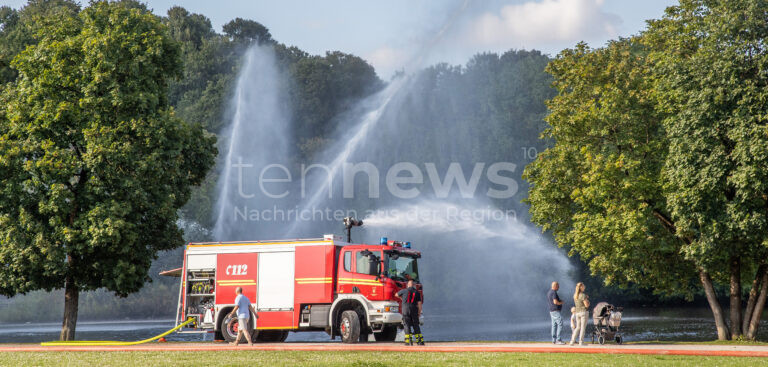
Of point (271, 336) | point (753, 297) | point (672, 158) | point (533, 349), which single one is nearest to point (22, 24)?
point (271, 336)

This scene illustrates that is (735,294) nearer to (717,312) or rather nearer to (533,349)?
(717,312)

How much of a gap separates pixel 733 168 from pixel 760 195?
4.67ft

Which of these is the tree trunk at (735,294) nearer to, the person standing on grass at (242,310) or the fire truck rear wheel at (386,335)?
the fire truck rear wheel at (386,335)

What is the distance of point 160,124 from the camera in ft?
104

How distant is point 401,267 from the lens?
85.0ft

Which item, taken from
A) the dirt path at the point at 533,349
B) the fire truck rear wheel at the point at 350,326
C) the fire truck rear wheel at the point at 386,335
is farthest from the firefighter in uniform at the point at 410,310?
the fire truck rear wheel at the point at 386,335

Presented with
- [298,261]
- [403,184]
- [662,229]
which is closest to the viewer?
[298,261]

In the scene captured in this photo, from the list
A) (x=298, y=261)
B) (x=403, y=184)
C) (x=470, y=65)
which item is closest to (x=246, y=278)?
(x=298, y=261)

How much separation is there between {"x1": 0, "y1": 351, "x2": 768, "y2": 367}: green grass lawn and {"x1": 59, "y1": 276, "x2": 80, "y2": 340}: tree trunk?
32.4ft

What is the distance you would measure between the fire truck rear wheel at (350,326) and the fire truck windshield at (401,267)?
1.82 metres

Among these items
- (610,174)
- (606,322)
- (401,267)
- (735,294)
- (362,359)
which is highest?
(610,174)

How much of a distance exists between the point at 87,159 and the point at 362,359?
17235 mm

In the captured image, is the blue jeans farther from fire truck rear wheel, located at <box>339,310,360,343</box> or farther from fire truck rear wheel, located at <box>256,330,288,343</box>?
fire truck rear wheel, located at <box>256,330,288,343</box>

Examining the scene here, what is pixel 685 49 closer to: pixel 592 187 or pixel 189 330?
pixel 592 187
